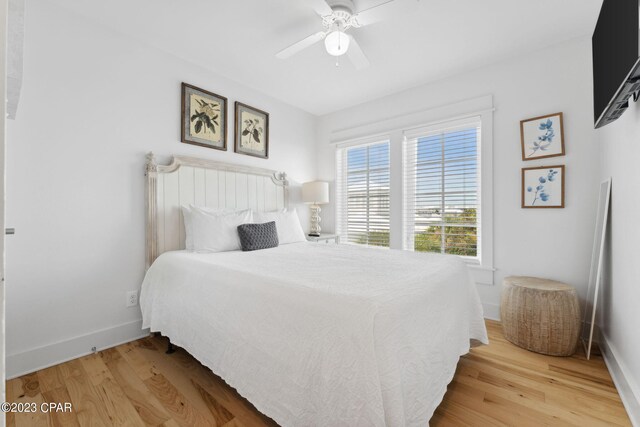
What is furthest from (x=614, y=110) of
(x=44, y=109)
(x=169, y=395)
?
(x=44, y=109)

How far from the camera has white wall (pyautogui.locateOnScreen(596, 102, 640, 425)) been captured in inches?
56.8

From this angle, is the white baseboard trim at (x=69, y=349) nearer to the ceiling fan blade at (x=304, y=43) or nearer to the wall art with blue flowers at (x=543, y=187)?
the ceiling fan blade at (x=304, y=43)

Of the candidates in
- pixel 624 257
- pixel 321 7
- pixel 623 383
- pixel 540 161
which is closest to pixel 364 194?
pixel 540 161

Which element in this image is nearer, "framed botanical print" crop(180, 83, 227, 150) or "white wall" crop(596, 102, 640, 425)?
"white wall" crop(596, 102, 640, 425)

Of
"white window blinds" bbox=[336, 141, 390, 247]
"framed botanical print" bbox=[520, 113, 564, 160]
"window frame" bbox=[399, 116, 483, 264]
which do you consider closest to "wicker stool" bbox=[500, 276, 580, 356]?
"window frame" bbox=[399, 116, 483, 264]

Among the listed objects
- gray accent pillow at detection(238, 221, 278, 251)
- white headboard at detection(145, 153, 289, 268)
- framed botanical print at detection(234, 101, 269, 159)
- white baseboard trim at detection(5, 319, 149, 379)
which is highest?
framed botanical print at detection(234, 101, 269, 159)

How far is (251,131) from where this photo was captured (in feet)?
11.0

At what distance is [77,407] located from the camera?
1.55 metres

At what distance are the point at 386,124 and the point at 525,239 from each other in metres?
1.99

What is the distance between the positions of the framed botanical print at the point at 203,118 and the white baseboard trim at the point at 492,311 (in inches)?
127

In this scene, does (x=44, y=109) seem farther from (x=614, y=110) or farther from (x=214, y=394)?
(x=614, y=110)

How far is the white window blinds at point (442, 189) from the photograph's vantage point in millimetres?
2988

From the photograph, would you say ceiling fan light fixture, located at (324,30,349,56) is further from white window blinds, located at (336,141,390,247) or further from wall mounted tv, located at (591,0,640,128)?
white window blinds, located at (336,141,390,247)

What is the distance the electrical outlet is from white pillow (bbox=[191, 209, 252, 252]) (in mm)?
634
